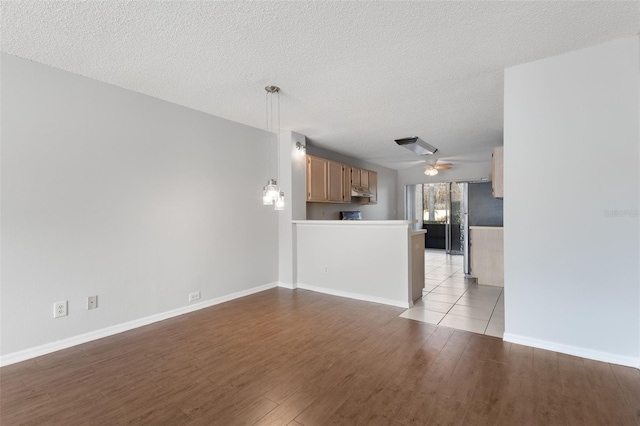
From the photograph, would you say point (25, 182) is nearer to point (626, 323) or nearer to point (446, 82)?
point (446, 82)

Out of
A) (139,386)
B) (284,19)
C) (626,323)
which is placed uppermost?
(284,19)

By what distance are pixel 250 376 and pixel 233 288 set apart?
2.11 m

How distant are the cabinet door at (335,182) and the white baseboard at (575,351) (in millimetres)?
3659

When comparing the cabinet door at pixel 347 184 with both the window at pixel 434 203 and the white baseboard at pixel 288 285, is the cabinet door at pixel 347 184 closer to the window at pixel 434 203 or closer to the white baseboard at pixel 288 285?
the white baseboard at pixel 288 285

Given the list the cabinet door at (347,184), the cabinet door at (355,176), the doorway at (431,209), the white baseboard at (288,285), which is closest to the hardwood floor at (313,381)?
the white baseboard at (288,285)

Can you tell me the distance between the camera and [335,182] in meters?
5.88

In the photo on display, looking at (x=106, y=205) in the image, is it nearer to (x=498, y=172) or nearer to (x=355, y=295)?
(x=355, y=295)

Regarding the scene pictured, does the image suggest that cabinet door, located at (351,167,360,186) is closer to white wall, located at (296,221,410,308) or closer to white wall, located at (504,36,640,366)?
white wall, located at (296,221,410,308)

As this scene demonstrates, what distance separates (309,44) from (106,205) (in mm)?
2475

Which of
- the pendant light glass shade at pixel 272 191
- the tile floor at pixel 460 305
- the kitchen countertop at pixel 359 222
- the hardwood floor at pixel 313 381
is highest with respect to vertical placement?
the pendant light glass shade at pixel 272 191

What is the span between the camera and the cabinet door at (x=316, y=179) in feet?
17.2

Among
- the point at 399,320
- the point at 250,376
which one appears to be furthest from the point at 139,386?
the point at 399,320

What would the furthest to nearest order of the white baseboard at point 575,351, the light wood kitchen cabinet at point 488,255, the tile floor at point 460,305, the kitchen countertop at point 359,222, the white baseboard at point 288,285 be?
1. the light wood kitchen cabinet at point 488,255
2. the white baseboard at point 288,285
3. the kitchen countertop at point 359,222
4. the tile floor at point 460,305
5. the white baseboard at point 575,351

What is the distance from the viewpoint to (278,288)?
485cm
